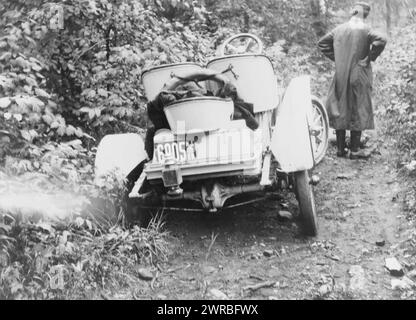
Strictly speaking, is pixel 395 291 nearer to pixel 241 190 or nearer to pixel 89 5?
pixel 241 190

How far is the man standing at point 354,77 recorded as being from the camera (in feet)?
24.0

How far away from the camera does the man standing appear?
731 centimetres

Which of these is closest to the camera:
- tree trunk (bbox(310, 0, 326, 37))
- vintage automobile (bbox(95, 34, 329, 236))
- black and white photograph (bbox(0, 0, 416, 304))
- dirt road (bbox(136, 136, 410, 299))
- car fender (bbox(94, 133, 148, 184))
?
black and white photograph (bbox(0, 0, 416, 304))

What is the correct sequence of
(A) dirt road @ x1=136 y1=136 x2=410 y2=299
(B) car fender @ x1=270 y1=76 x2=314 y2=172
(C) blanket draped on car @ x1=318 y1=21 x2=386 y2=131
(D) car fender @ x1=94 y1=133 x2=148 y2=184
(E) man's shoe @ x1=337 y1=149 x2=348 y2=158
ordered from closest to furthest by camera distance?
(A) dirt road @ x1=136 y1=136 x2=410 y2=299 → (B) car fender @ x1=270 y1=76 x2=314 y2=172 → (D) car fender @ x1=94 y1=133 x2=148 y2=184 → (C) blanket draped on car @ x1=318 y1=21 x2=386 y2=131 → (E) man's shoe @ x1=337 y1=149 x2=348 y2=158

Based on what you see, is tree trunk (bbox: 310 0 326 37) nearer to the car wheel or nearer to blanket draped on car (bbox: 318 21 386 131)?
blanket draped on car (bbox: 318 21 386 131)

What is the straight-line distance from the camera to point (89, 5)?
18.7 feet

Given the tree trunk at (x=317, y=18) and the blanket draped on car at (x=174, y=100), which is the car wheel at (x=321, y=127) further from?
the tree trunk at (x=317, y=18)

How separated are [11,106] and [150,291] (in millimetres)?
1751

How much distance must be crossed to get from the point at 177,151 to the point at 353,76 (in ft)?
12.1

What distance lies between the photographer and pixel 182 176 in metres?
4.71

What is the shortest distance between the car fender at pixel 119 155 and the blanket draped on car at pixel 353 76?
128 inches

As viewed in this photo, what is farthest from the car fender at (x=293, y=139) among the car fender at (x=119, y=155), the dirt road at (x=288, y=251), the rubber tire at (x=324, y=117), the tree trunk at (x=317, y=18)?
the tree trunk at (x=317, y=18)

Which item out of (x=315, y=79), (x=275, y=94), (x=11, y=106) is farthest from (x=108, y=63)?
(x=315, y=79)

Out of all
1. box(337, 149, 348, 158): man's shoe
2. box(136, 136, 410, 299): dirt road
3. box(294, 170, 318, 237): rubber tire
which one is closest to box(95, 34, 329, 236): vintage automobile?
box(294, 170, 318, 237): rubber tire
